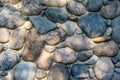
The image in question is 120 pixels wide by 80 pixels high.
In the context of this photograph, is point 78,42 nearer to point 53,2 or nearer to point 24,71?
point 53,2

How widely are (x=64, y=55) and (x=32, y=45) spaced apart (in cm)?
24

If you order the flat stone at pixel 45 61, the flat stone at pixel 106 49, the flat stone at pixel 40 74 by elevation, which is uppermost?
the flat stone at pixel 106 49

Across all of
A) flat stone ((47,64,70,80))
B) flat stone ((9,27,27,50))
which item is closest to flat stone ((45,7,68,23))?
flat stone ((9,27,27,50))

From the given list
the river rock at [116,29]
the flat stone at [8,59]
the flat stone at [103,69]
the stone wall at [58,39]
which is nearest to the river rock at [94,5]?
the stone wall at [58,39]

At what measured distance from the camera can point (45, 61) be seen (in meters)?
2.06

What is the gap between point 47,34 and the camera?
81.0 inches

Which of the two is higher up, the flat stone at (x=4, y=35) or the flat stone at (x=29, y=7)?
the flat stone at (x=29, y=7)

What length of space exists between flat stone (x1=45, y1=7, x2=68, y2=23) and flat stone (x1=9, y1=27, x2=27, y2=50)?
22 cm

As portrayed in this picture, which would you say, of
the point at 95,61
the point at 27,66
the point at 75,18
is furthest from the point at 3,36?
the point at 95,61

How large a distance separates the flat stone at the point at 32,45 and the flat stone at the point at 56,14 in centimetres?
15

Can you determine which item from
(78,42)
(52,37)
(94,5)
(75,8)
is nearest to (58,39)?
(52,37)

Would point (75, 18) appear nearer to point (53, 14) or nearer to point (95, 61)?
point (53, 14)

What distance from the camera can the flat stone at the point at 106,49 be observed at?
82.4 inches

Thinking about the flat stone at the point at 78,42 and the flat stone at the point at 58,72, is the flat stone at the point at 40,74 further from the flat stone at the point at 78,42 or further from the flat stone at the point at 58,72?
the flat stone at the point at 78,42
